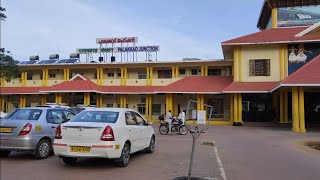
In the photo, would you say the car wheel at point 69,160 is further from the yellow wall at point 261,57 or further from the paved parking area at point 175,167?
the yellow wall at point 261,57

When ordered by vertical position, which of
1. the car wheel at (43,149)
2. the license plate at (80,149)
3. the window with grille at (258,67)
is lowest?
the car wheel at (43,149)

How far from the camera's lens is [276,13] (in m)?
34.8

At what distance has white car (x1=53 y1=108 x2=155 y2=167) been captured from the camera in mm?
8742

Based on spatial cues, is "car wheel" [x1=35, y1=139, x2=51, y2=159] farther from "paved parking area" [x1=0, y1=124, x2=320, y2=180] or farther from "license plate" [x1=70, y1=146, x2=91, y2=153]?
"license plate" [x1=70, y1=146, x2=91, y2=153]

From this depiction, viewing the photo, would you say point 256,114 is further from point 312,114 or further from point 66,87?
point 66,87

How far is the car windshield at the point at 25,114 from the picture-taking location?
34.8 feet

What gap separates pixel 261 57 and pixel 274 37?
185 centimetres

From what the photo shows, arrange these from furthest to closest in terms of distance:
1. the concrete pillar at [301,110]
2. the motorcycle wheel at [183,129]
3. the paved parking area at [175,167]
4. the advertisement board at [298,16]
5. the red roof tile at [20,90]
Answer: the red roof tile at [20,90]
the advertisement board at [298,16]
the concrete pillar at [301,110]
the motorcycle wheel at [183,129]
the paved parking area at [175,167]

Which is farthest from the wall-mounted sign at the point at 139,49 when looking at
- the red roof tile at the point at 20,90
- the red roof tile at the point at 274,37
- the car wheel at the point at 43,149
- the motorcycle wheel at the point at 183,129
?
the car wheel at the point at 43,149

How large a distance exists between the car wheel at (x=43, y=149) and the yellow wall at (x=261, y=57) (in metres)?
22.3

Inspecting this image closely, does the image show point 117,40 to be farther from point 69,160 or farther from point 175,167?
point 175,167

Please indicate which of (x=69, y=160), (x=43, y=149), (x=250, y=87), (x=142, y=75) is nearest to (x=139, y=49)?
(x=142, y=75)

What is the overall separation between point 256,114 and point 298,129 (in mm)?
10175

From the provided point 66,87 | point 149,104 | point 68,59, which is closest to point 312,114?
point 149,104
